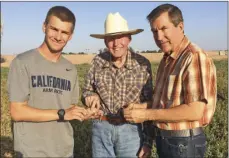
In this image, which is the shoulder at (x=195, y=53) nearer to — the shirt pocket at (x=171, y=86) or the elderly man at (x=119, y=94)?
the shirt pocket at (x=171, y=86)

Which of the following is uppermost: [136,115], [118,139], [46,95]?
[46,95]

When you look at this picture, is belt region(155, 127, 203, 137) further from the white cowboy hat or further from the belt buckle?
the white cowboy hat

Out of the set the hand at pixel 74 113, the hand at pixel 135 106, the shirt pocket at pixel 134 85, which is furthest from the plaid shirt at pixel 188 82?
the hand at pixel 74 113

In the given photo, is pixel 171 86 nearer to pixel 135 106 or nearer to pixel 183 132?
pixel 183 132

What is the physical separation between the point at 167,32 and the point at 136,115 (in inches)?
32.5

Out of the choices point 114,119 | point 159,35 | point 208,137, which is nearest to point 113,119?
point 114,119

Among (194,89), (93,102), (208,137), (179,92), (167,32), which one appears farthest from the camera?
(208,137)

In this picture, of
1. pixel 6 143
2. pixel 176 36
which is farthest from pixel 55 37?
pixel 6 143

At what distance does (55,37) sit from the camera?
3016 mm

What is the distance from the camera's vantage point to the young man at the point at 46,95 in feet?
9.32

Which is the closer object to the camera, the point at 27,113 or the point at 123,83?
the point at 27,113

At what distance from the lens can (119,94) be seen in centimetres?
356

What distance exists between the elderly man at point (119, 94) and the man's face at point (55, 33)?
0.66m

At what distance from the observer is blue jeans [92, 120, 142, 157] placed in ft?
11.6
